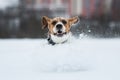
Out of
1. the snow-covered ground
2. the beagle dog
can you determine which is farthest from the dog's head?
the snow-covered ground

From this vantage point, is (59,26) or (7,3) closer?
(59,26)

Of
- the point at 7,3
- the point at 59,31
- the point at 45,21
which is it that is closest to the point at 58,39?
the point at 59,31

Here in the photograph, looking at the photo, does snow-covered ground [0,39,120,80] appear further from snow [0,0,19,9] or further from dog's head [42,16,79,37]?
snow [0,0,19,9]

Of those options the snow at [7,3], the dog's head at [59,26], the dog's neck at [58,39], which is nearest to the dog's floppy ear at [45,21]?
the dog's head at [59,26]

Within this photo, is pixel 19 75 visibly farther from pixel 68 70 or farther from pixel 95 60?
pixel 95 60

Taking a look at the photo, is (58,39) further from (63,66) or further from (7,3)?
(7,3)

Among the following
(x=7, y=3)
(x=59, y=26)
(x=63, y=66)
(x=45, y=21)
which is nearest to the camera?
(x=63, y=66)

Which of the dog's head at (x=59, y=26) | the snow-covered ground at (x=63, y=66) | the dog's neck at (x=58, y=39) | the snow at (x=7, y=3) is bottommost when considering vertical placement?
the snow at (x=7, y=3)

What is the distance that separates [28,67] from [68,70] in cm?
67

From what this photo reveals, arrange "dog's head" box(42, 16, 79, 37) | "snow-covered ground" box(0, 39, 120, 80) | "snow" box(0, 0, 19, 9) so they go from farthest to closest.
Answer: "snow" box(0, 0, 19, 9) → "dog's head" box(42, 16, 79, 37) → "snow-covered ground" box(0, 39, 120, 80)

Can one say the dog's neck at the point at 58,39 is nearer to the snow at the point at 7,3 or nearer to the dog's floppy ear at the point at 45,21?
the dog's floppy ear at the point at 45,21

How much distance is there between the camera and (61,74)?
545 centimetres

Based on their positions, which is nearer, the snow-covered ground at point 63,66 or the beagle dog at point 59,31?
the snow-covered ground at point 63,66

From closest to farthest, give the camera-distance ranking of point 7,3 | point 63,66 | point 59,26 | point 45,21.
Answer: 1. point 63,66
2. point 59,26
3. point 45,21
4. point 7,3
